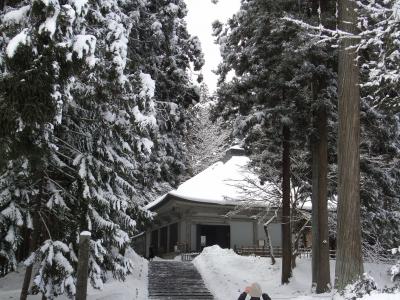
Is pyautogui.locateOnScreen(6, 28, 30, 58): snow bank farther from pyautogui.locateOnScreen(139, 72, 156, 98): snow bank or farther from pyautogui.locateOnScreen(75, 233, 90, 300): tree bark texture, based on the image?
pyautogui.locateOnScreen(139, 72, 156, 98): snow bank

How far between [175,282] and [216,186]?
9.50 metres

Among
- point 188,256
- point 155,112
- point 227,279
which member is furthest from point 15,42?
point 188,256

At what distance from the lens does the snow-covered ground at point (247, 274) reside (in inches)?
733

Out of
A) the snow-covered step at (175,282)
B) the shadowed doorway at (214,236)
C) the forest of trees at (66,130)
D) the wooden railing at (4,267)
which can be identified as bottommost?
the snow-covered step at (175,282)

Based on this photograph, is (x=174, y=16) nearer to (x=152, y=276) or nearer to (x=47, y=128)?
(x=47, y=128)

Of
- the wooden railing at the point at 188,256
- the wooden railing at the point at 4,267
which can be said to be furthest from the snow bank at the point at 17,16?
the wooden railing at the point at 188,256

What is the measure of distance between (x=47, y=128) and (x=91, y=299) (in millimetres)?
6965

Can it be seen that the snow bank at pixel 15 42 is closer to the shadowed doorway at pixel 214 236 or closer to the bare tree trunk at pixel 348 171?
the bare tree trunk at pixel 348 171

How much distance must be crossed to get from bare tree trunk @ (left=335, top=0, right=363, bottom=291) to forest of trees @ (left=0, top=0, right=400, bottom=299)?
3 centimetres

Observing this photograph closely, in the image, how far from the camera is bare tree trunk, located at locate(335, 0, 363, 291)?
404 inches

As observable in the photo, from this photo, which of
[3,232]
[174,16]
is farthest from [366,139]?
[3,232]

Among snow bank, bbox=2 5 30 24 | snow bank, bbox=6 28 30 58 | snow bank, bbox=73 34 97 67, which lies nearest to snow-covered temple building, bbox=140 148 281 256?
snow bank, bbox=73 34 97 67

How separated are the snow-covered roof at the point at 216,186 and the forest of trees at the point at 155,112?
4459 mm

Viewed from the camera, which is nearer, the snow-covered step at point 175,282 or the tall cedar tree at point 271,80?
the tall cedar tree at point 271,80
